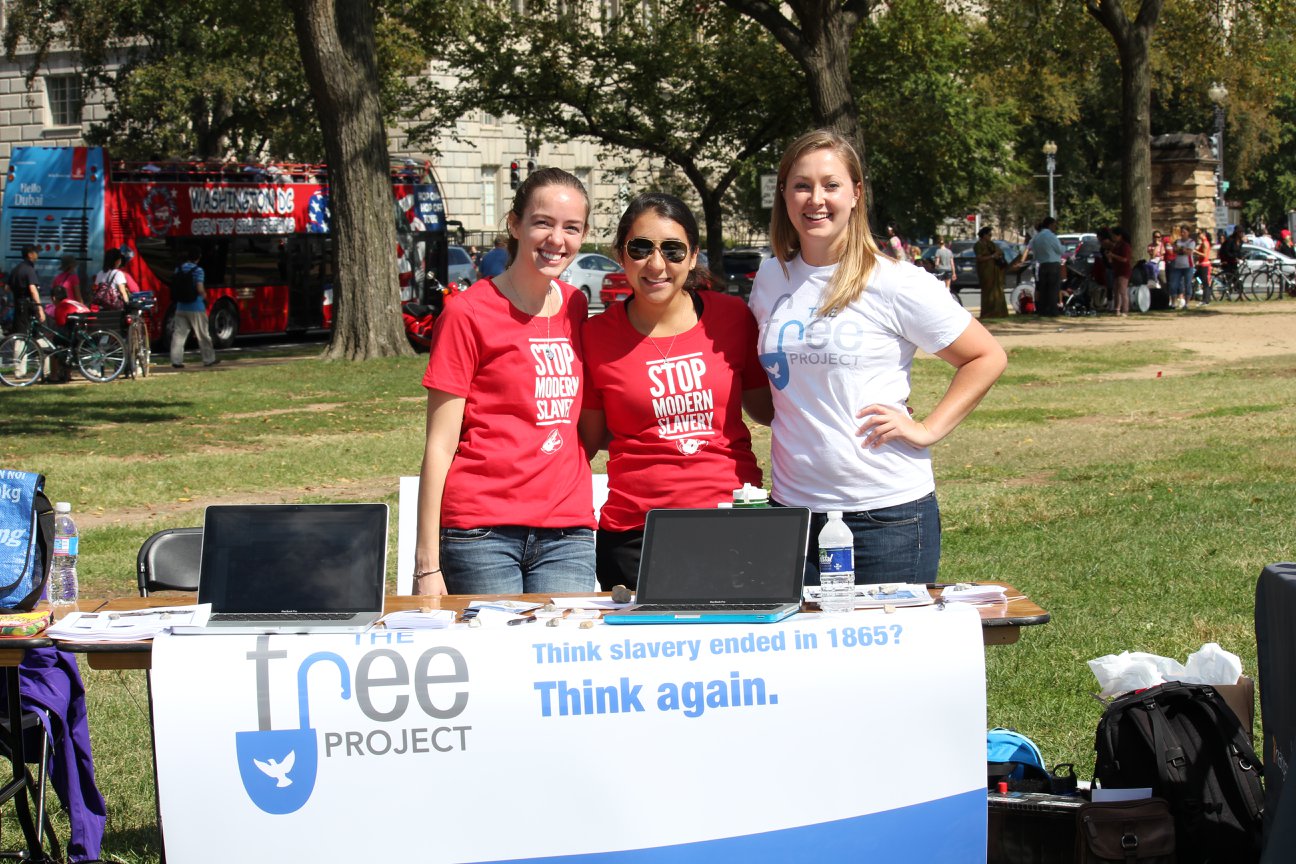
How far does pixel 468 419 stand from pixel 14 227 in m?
26.5

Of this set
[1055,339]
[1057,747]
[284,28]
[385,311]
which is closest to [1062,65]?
[1055,339]

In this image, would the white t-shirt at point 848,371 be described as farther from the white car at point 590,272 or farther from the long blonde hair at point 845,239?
the white car at point 590,272

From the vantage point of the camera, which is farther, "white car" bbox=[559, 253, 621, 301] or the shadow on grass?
"white car" bbox=[559, 253, 621, 301]

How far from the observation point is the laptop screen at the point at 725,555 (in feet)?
12.8

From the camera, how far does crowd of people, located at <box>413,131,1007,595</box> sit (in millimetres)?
4184

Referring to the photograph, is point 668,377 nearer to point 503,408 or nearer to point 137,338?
point 503,408

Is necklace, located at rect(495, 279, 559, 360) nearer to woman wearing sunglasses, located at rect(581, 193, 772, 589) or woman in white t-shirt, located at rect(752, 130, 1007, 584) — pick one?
woman wearing sunglasses, located at rect(581, 193, 772, 589)

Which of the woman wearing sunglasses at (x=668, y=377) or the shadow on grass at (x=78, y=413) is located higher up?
the woman wearing sunglasses at (x=668, y=377)

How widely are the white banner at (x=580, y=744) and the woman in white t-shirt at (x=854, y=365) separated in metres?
0.59

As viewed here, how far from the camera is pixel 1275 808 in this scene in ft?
12.5

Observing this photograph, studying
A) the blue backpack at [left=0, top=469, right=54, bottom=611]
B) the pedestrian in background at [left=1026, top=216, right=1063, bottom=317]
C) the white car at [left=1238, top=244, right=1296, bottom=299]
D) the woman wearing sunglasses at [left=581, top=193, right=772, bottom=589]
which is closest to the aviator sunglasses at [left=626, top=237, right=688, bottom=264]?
the woman wearing sunglasses at [left=581, top=193, right=772, bottom=589]

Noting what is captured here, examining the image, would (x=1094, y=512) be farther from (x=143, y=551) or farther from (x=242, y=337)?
(x=242, y=337)

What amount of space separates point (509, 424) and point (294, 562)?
2.45ft

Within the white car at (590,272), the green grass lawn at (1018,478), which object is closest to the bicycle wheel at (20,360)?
Answer: the green grass lawn at (1018,478)
